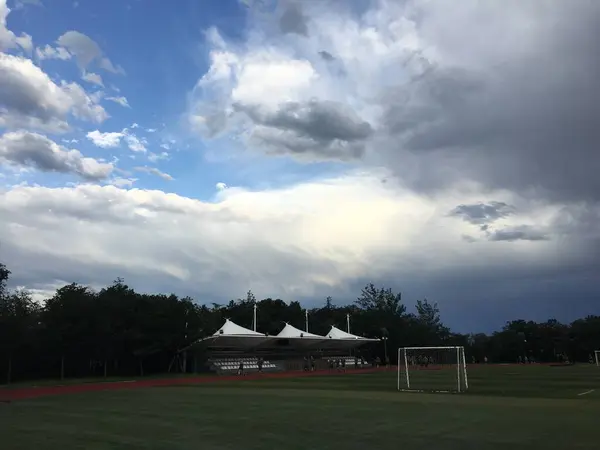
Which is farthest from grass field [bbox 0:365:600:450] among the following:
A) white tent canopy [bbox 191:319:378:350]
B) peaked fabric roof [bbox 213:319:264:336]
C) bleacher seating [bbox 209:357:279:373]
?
peaked fabric roof [bbox 213:319:264:336]

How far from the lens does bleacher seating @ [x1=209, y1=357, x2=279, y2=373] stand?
75750 mm

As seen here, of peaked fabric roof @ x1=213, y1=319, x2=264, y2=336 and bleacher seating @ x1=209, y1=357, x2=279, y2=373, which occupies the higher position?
peaked fabric roof @ x1=213, y1=319, x2=264, y2=336

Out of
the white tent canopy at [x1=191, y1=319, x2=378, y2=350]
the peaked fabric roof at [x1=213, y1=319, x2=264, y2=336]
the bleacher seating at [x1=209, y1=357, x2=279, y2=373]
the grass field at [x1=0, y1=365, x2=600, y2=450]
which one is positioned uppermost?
the peaked fabric roof at [x1=213, y1=319, x2=264, y2=336]

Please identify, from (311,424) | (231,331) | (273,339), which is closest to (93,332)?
(231,331)

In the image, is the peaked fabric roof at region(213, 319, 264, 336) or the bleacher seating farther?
the peaked fabric roof at region(213, 319, 264, 336)

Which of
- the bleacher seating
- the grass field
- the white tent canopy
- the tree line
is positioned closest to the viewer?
the grass field

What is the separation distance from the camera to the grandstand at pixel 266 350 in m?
76.7

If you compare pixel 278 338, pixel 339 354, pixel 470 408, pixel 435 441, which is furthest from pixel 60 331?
pixel 339 354

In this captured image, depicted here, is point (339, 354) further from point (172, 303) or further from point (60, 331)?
point (60, 331)

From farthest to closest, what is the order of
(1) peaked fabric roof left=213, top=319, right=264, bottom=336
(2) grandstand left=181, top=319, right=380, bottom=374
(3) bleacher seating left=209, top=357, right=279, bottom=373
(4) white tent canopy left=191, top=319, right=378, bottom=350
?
(4) white tent canopy left=191, top=319, right=378, bottom=350 < (1) peaked fabric roof left=213, top=319, right=264, bottom=336 < (2) grandstand left=181, top=319, right=380, bottom=374 < (3) bleacher seating left=209, top=357, right=279, bottom=373

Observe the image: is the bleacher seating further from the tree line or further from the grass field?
the grass field

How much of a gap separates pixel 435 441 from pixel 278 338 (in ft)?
250

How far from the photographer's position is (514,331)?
12706 centimetres

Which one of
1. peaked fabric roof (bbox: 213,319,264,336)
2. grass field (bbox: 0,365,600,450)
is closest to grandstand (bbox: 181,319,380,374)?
peaked fabric roof (bbox: 213,319,264,336)
